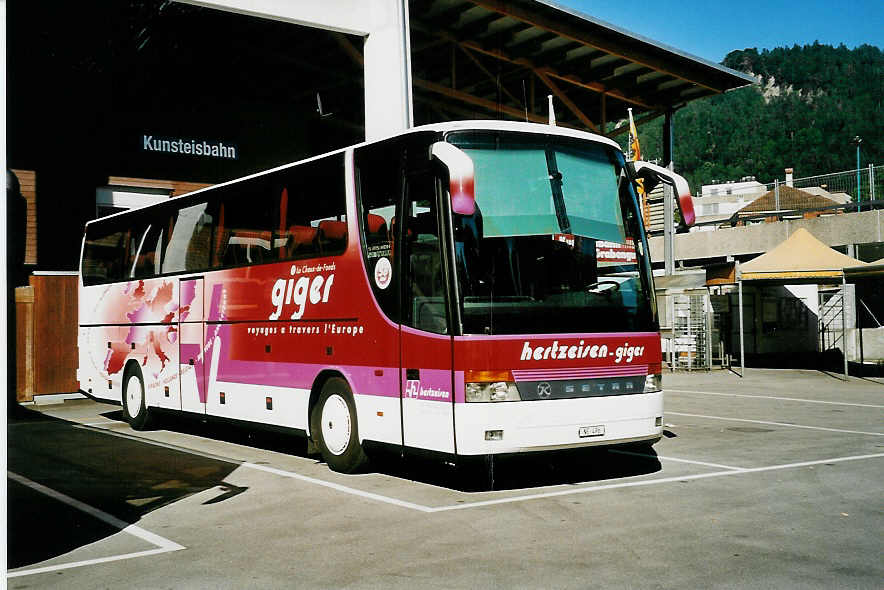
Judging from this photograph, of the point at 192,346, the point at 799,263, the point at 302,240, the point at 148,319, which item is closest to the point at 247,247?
the point at 302,240

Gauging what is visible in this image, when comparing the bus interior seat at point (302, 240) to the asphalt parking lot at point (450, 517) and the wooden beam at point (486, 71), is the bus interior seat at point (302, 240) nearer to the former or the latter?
the asphalt parking lot at point (450, 517)

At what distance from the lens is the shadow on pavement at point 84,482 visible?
709 centimetres

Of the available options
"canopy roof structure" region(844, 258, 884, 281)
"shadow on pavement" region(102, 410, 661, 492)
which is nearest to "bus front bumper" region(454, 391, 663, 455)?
"shadow on pavement" region(102, 410, 661, 492)

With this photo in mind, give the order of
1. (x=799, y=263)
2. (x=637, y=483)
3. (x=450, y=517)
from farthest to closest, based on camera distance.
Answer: (x=799, y=263)
(x=637, y=483)
(x=450, y=517)

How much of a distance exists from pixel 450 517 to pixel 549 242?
2.68m

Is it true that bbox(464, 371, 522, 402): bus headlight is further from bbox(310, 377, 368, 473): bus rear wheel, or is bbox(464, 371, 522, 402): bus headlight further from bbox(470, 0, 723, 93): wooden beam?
bbox(470, 0, 723, 93): wooden beam

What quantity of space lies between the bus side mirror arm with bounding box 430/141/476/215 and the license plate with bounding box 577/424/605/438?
7.79 ft

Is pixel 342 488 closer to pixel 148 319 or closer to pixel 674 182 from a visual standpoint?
pixel 674 182

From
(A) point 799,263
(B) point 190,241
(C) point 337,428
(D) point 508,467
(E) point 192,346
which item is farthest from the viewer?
(A) point 799,263

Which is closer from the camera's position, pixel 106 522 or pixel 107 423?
pixel 106 522

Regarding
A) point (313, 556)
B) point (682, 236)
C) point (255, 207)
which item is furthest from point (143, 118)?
point (682, 236)

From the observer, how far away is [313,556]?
20.7 ft

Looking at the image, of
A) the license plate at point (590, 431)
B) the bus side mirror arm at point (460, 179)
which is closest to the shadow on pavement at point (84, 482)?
the license plate at point (590, 431)

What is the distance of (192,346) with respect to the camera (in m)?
13.1
